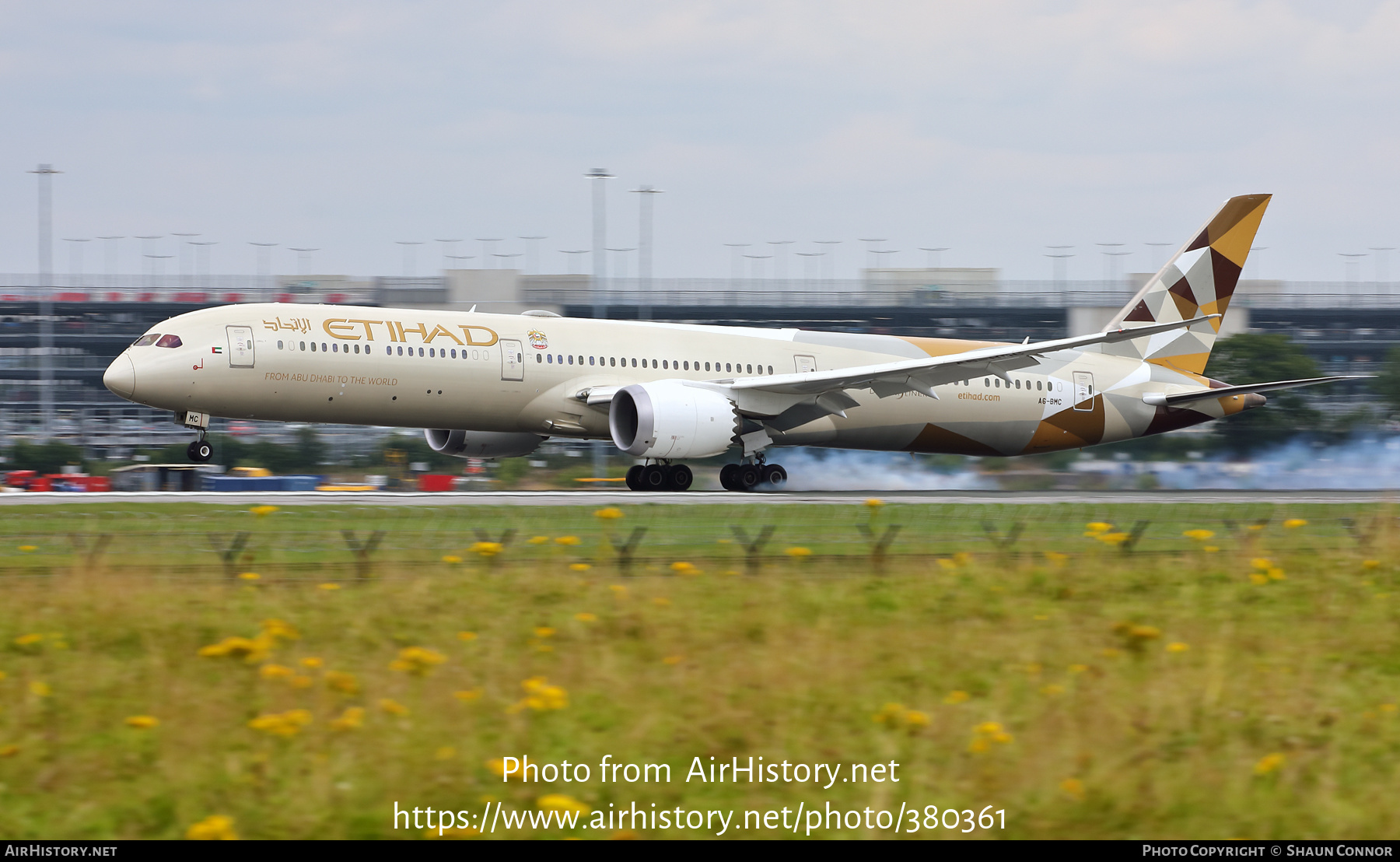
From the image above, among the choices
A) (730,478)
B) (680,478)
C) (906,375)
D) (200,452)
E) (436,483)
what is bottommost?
(436,483)

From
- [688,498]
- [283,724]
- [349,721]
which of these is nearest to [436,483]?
[688,498]

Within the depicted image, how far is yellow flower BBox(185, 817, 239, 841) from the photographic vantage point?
5.94 metres

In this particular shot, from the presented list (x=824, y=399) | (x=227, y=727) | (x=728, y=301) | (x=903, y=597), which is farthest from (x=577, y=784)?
(x=728, y=301)

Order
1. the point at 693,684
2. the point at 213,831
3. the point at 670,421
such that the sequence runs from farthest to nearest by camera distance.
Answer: the point at 670,421 → the point at 693,684 → the point at 213,831

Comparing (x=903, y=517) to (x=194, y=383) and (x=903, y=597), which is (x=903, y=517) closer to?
(x=903, y=597)

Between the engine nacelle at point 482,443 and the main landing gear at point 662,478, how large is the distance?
3.29 meters

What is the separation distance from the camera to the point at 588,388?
27.5 meters

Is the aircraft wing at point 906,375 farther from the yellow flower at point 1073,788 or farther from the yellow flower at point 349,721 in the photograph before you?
the yellow flower at point 349,721

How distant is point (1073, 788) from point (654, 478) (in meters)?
21.4

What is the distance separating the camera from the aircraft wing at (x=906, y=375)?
2691cm

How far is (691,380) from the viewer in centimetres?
2894

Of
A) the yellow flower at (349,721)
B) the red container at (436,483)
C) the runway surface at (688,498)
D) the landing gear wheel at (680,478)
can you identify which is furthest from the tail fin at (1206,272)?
the yellow flower at (349,721)

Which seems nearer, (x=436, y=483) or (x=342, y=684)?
(x=342, y=684)

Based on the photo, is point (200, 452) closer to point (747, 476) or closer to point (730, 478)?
point (730, 478)
